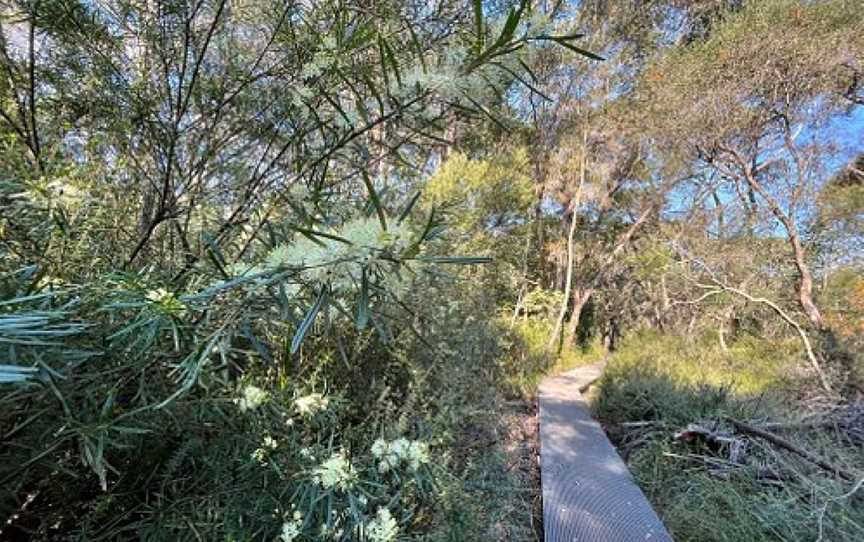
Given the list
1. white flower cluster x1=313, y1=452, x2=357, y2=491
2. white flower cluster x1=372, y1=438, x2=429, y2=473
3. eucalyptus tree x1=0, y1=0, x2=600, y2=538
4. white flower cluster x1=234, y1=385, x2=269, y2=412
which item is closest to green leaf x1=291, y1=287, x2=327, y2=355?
eucalyptus tree x1=0, y1=0, x2=600, y2=538

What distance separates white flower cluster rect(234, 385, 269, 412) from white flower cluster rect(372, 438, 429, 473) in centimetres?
48

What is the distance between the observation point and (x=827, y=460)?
3004mm

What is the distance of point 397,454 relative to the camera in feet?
4.83

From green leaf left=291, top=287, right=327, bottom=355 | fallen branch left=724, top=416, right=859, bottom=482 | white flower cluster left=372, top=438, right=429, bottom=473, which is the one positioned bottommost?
fallen branch left=724, top=416, right=859, bottom=482

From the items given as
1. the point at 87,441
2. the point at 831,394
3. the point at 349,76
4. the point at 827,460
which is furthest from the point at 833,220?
the point at 87,441

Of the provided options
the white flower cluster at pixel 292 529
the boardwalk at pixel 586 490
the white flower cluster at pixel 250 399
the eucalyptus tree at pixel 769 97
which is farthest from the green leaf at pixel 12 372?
the eucalyptus tree at pixel 769 97

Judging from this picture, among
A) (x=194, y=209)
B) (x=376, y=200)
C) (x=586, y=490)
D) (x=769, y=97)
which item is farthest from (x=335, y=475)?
(x=769, y=97)

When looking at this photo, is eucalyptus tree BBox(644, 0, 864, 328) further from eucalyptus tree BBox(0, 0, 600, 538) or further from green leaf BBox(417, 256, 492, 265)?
green leaf BBox(417, 256, 492, 265)

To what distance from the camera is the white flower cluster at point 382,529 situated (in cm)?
124

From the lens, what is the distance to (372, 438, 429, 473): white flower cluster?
1.45 m

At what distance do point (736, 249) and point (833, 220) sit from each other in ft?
3.89

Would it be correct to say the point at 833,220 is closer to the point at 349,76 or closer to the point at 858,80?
the point at 858,80

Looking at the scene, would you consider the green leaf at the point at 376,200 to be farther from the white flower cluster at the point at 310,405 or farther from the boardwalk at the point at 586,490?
the boardwalk at the point at 586,490

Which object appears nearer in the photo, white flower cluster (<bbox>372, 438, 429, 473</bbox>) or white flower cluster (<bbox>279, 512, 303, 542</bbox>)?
white flower cluster (<bbox>279, 512, 303, 542</bbox>)
